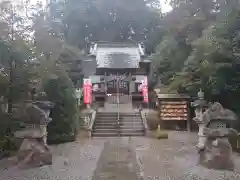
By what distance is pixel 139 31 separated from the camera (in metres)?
43.1

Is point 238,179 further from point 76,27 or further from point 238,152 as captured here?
point 76,27

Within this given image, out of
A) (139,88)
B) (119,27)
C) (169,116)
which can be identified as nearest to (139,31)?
(119,27)

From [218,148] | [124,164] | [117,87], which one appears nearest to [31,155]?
[124,164]

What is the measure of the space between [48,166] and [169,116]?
1258 cm

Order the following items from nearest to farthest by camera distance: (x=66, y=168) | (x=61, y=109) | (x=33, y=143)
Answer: (x=66, y=168), (x=33, y=143), (x=61, y=109)

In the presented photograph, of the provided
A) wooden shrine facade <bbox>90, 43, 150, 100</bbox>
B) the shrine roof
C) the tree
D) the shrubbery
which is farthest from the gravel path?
the tree

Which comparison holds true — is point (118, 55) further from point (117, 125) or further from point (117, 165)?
point (117, 165)

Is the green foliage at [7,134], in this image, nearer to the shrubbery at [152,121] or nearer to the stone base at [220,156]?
the stone base at [220,156]

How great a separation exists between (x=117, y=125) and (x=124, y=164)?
34.6 ft

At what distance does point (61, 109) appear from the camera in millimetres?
16672

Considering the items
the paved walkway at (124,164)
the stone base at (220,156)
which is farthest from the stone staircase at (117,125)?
the stone base at (220,156)

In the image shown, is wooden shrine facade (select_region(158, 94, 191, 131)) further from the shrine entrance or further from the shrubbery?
the shrine entrance

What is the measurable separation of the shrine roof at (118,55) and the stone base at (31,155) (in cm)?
2235

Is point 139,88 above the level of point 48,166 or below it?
above
